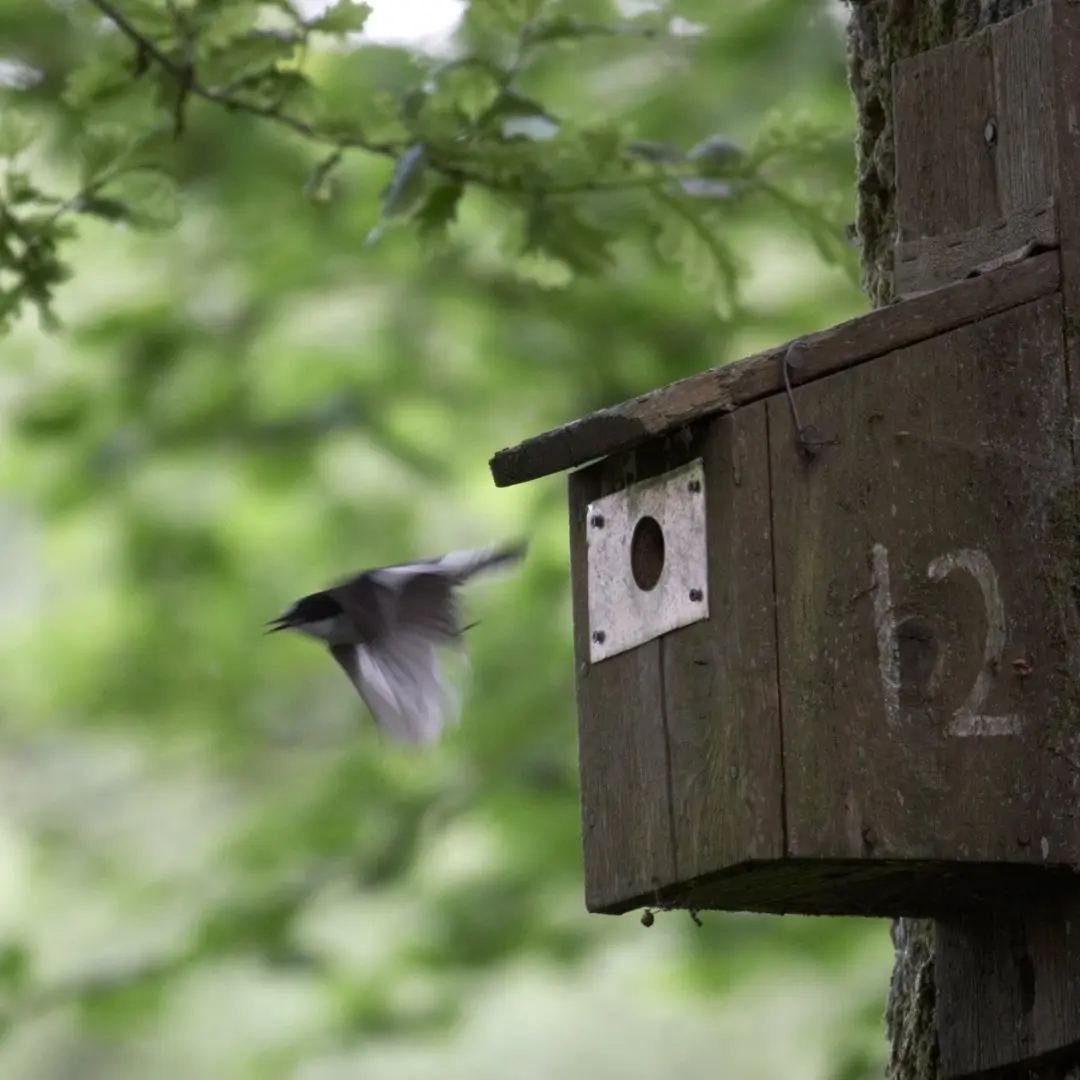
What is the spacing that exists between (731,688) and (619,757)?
21 cm

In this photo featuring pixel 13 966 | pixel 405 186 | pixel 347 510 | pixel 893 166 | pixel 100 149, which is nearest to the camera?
pixel 893 166

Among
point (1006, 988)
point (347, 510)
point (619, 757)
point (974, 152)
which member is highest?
point (347, 510)

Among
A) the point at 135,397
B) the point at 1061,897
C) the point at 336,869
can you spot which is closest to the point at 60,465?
the point at 135,397

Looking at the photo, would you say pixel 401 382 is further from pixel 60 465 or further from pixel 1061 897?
pixel 1061 897

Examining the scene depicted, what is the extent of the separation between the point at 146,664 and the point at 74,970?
0.87 m

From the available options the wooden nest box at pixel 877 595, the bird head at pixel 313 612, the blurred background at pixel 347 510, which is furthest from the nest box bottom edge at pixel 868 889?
the blurred background at pixel 347 510

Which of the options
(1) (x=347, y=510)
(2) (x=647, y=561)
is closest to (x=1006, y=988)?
(2) (x=647, y=561)

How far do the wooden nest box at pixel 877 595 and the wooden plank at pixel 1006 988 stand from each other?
4 centimetres

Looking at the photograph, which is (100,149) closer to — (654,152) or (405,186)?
(405,186)

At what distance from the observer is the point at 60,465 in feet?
15.5

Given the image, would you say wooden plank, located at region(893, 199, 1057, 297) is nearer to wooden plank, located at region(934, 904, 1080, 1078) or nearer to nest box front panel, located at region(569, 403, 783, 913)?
nest box front panel, located at region(569, 403, 783, 913)

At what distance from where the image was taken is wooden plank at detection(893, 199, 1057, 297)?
1837 mm

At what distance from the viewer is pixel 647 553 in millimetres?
1913

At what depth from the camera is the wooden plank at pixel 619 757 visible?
182 centimetres
